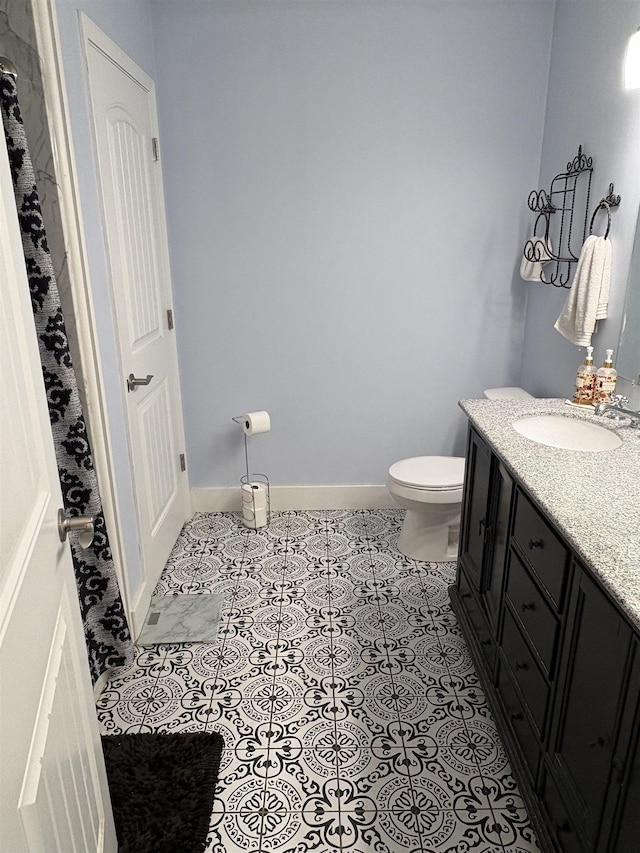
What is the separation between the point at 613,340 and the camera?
7.43 feet

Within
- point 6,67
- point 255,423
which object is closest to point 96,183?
point 6,67

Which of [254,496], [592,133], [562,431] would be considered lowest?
[254,496]

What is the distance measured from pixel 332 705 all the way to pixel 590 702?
1.02 meters

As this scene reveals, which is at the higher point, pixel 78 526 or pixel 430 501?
pixel 78 526

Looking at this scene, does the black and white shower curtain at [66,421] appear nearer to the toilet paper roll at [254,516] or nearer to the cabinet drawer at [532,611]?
the toilet paper roll at [254,516]

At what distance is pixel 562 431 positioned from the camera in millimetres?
2129

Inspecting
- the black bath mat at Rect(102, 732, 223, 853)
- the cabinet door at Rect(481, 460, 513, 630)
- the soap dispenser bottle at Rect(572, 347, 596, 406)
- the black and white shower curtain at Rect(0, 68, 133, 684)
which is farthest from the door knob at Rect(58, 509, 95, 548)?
the soap dispenser bottle at Rect(572, 347, 596, 406)

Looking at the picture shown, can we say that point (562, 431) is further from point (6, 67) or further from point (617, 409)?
point (6, 67)

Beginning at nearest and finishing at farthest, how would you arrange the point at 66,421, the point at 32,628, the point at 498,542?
the point at 32,628, the point at 66,421, the point at 498,542

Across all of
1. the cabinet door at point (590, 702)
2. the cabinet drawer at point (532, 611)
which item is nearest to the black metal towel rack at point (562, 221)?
the cabinet drawer at point (532, 611)

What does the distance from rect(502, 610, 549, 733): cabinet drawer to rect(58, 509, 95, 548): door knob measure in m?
1.13

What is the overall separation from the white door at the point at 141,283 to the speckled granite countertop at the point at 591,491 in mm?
1333

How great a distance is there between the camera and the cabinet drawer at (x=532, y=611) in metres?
1.50

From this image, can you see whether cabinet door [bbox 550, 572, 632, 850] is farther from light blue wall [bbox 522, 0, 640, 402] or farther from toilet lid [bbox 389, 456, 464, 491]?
toilet lid [bbox 389, 456, 464, 491]
